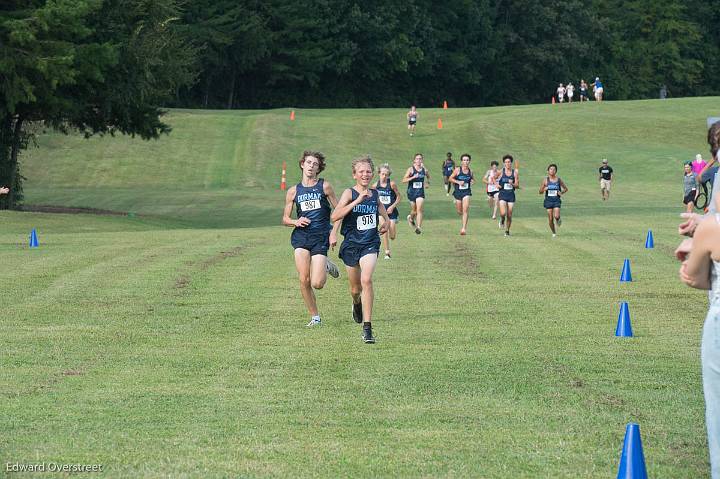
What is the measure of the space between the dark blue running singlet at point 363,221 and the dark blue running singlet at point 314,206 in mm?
632

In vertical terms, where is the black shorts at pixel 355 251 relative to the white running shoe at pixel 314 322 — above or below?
above

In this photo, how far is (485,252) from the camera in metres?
25.5

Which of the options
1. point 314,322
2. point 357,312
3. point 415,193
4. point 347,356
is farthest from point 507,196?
point 347,356

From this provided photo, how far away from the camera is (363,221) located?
1420cm

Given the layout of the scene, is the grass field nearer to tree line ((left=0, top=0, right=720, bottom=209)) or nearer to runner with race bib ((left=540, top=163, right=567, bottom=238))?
runner with race bib ((left=540, top=163, right=567, bottom=238))

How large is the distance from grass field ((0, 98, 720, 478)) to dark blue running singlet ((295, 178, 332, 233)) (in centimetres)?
120

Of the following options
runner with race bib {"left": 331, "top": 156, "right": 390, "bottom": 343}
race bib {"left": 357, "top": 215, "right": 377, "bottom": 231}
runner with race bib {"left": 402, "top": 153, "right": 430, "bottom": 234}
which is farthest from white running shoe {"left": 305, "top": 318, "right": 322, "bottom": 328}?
runner with race bib {"left": 402, "top": 153, "right": 430, "bottom": 234}

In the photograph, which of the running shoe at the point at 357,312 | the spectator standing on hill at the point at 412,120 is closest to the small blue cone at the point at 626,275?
the running shoe at the point at 357,312

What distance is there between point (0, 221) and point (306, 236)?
20.2m

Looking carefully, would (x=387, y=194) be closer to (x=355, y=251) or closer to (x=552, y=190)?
(x=552, y=190)

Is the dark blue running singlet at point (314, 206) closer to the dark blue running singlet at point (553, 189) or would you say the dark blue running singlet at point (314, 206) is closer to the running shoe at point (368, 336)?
the running shoe at point (368, 336)

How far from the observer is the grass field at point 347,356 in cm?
823

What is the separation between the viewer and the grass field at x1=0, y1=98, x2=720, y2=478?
8227mm

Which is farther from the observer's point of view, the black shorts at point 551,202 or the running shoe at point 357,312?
the black shorts at point 551,202
